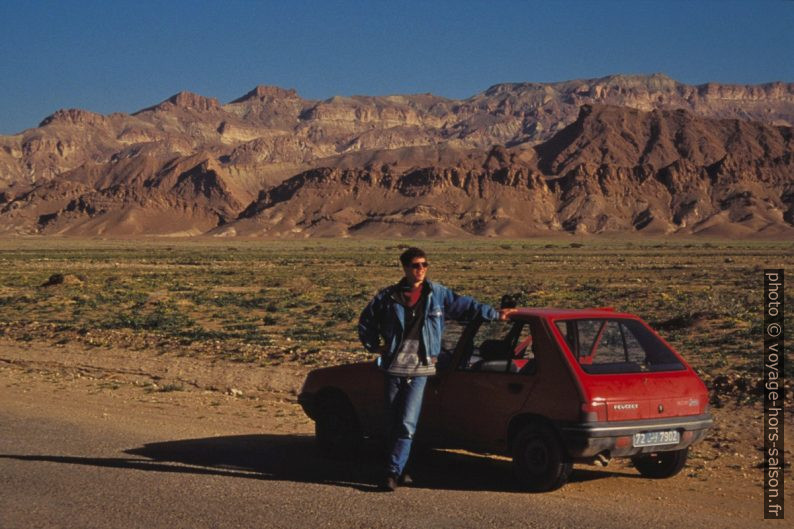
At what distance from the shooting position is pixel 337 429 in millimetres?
9680

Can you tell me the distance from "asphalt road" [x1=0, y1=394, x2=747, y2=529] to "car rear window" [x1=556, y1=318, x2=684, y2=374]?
1065mm

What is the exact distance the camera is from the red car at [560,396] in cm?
790

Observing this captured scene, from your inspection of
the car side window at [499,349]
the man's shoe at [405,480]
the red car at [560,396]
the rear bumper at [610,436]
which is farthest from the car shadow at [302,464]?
the car side window at [499,349]

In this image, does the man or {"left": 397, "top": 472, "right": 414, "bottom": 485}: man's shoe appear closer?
the man

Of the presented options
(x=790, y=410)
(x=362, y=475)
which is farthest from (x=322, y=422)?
(x=790, y=410)

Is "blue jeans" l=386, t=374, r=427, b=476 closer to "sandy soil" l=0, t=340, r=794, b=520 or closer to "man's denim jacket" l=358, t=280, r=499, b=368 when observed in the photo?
"man's denim jacket" l=358, t=280, r=499, b=368

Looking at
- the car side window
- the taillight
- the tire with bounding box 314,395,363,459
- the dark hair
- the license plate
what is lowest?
the tire with bounding box 314,395,363,459

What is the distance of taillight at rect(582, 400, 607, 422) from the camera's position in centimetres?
777

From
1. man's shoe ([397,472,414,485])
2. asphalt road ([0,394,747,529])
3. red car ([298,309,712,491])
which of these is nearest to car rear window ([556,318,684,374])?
red car ([298,309,712,491])

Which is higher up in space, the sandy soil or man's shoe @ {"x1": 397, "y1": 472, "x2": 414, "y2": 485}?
man's shoe @ {"x1": 397, "y1": 472, "x2": 414, "y2": 485}

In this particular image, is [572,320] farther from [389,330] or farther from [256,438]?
[256,438]

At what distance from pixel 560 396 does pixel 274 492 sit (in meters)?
2.43

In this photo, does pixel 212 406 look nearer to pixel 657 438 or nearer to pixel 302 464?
pixel 302 464

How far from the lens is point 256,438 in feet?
35.4
